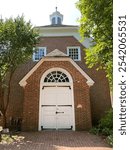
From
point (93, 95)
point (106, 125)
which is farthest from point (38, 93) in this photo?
point (93, 95)

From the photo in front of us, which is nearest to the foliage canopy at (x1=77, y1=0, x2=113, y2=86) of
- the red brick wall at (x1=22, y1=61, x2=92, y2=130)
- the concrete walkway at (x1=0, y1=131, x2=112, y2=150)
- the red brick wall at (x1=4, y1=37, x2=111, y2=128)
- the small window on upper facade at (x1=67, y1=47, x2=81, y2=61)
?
the red brick wall at (x1=22, y1=61, x2=92, y2=130)

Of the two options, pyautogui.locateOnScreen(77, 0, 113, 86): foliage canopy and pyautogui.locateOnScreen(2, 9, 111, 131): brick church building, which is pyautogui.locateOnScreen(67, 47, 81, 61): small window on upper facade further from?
pyautogui.locateOnScreen(77, 0, 113, 86): foliage canopy

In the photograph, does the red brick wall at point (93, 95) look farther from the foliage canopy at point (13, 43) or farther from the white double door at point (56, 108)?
the foliage canopy at point (13, 43)

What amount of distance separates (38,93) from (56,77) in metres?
1.54

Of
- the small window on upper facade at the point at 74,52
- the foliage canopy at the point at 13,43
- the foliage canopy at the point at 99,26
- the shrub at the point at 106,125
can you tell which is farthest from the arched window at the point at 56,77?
the small window on upper facade at the point at 74,52

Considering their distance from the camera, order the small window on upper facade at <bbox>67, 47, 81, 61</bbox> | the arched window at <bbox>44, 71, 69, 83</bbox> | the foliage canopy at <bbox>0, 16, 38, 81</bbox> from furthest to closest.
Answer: the small window on upper facade at <bbox>67, 47, 81, 61</bbox>
the arched window at <bbox>44, 71, 69, 83</bbox>
the foliage canopy at <bbox>0, 16, 38, 81</bbox>

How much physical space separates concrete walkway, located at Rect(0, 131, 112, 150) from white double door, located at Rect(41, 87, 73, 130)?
1.53 meters

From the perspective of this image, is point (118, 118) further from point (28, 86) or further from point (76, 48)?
point (76, 48)

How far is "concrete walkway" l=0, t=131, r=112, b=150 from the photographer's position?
11141mm

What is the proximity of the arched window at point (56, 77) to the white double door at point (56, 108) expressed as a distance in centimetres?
51

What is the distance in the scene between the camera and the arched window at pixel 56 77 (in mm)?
17172

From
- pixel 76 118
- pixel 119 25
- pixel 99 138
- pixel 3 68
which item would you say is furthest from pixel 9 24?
pixel 119 25

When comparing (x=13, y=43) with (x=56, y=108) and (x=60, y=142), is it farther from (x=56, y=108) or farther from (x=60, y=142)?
(x=60, y=142)

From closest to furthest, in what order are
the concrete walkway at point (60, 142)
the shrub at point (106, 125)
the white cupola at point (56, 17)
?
the concrete walkway at point (60, 142)
the shrub at point (106, 125)
the white cupola at point (56, 17)
